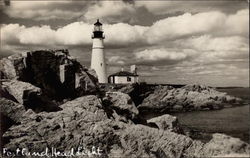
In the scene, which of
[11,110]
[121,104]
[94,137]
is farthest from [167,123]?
[11,110]

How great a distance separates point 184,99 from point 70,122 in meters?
21.5

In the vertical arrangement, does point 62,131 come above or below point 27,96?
below

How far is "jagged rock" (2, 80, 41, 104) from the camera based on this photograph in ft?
29.3

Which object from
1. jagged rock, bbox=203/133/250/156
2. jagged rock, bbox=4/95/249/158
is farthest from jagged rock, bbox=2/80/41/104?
jagged rock, bbox=203/133/250/156

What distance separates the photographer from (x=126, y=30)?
8812 mm

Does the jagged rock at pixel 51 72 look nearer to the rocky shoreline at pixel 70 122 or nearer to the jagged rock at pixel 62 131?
the rocky shoreline at pixel 70 122

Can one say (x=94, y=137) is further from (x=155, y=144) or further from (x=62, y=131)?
(x=155, y=144)

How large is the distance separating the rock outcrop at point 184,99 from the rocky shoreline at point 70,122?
1575cm

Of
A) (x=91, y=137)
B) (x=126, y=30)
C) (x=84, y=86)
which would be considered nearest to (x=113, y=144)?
(x=91, y=137)

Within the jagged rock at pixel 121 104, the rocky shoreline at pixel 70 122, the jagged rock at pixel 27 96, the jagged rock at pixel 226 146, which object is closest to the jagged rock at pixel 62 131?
the rocky shoreline at pixel 70 122

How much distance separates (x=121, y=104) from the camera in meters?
11.8

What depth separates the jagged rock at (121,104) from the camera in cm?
1123

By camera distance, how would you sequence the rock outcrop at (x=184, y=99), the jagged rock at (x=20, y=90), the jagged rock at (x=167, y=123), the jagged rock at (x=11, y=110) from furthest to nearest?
the rock outcrop at (x=184, y=99)
the jagged rock at (x=167, y=123)
the jagged rock at (x=20, y=90)
the jagged rock at (x=11, y=110)

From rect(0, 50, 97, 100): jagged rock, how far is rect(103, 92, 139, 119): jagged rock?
76cm
